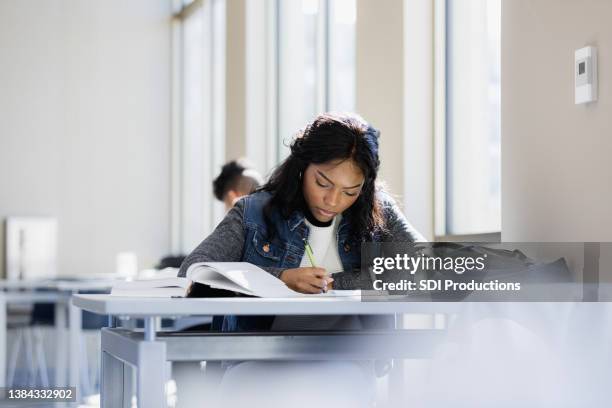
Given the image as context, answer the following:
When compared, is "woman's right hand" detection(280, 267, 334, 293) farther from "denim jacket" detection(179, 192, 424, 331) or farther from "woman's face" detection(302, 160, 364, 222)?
"woman's face" detection(302, 160, 364, 222)

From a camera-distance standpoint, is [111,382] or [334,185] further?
A: [334,185]

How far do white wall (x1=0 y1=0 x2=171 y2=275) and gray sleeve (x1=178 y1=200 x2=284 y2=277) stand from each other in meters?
5.31

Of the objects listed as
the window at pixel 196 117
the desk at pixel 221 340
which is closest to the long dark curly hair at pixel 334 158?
the desk at pixel 221 340

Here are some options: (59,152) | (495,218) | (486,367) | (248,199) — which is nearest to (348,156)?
(248,199)

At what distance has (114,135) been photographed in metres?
7.47

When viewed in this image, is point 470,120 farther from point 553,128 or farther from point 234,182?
point 553,128

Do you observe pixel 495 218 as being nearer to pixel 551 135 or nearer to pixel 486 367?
pixel 551 135

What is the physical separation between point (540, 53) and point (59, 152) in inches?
214

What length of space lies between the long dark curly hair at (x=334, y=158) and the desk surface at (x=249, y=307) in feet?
2.34

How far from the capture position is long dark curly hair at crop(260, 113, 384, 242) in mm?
2266

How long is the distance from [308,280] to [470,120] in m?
1.83

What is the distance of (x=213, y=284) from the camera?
1.74 m

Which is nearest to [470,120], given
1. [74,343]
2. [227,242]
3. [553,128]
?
[553,128]

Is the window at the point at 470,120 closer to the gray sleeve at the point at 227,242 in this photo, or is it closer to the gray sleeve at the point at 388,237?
the gray sleeve at the point at 388,237
